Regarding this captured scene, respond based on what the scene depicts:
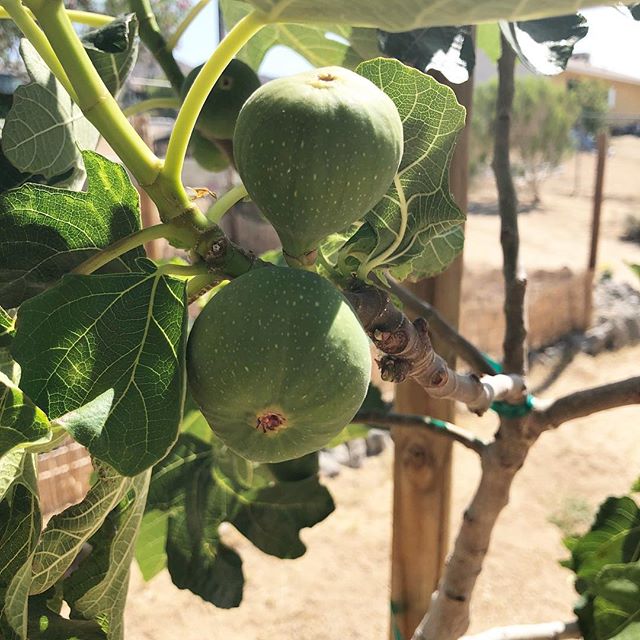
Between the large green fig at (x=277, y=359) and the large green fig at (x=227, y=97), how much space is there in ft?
1.37

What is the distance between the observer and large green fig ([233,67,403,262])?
53 centimetres

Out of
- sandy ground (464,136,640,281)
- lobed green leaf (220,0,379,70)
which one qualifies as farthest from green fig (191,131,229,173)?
sandy ground (464,136,640,281)

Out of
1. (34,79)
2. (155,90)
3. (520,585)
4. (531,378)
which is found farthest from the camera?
(531,378)

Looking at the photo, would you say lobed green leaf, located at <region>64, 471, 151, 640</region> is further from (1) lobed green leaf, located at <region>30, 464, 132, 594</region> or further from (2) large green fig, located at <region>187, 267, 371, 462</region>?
(2) large green fig, located at <region>187, 267, 371, 462</region>

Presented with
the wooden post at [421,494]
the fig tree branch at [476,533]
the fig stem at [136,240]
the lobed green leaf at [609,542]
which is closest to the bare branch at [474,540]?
the fig tree branch at [476,533]

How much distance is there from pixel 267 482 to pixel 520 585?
2824 mm

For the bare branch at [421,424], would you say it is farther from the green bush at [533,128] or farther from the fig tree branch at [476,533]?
the green bush at [533,128]

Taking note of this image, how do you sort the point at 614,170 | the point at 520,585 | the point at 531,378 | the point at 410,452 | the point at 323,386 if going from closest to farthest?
the point at 323,386
the point at 410,452
the point at 520,585
the point at 531,378
the point at 614,170

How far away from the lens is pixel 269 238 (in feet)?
Answer: 25.6

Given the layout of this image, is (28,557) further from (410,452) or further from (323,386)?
(410,452)

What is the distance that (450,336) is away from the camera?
122cm

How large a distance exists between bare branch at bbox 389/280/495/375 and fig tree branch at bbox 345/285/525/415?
0.87 ft

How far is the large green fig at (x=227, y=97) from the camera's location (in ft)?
2.92

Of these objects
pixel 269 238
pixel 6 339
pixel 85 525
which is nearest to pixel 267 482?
pixel 85 525
